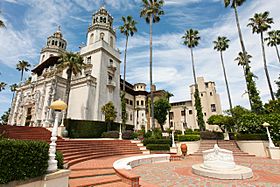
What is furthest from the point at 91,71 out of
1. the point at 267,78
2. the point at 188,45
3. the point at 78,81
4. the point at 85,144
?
the point at 267,78

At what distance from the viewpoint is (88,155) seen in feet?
38.9

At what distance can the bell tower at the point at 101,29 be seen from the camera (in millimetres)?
33594

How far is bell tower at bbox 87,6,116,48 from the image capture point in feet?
110

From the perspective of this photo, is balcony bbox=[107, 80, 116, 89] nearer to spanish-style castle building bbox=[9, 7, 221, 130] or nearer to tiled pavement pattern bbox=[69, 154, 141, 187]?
spanish-style castle building bbox=[9, 7, 221, 130]

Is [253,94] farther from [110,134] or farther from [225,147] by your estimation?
[110,134]

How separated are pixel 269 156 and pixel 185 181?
46.6 ft

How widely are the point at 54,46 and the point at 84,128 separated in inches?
1189

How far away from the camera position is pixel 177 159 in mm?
13688

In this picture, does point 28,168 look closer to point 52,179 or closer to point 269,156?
point 52,179

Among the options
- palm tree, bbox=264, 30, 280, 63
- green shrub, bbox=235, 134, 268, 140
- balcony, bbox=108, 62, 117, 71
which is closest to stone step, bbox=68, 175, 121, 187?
green shrub, bbox=235, 134, 268, 140

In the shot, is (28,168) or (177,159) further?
(177,159)

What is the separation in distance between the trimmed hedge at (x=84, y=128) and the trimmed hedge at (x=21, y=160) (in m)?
17.3

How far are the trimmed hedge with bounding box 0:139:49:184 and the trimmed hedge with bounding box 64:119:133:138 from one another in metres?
17.3

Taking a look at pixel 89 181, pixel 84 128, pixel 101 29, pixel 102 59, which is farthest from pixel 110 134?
pixel 101 29
